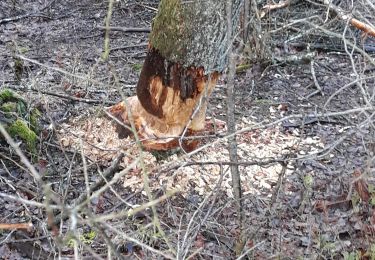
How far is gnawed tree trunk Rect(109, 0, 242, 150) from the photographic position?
131 inches

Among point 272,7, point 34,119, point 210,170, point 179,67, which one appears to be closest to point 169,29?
point 179,67

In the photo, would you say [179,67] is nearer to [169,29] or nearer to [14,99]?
[169,29]

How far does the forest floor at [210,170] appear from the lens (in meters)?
2.86

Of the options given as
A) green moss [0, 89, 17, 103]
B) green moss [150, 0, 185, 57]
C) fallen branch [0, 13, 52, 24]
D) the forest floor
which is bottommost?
the forest floor

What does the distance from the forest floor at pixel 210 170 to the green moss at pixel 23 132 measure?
5cm

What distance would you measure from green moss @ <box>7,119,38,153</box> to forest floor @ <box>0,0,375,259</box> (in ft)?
0.17

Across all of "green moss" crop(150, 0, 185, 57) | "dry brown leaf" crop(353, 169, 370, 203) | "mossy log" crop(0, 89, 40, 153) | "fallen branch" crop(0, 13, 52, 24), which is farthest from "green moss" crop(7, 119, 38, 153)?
"fallen branch" crop(0, 13, 52, 24)

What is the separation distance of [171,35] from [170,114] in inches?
22.9

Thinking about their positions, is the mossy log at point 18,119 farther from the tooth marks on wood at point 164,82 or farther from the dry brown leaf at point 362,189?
the dry brown leaf at point 362,189

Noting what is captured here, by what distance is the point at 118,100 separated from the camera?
4348mm

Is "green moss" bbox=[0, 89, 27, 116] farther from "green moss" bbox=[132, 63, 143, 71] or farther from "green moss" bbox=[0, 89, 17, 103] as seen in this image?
"green moss" bbox=[132, 63, 143, 71]

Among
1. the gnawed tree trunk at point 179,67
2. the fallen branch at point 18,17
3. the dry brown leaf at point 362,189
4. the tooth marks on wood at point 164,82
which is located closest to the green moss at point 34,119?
the gnawed tree trunk at point 179,67

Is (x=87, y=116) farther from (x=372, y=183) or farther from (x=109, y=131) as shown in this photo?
(x=372, y=183)

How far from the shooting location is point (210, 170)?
12.2 feet
